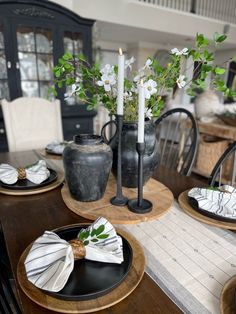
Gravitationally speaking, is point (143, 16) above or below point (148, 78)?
above

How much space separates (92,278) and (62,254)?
76mm

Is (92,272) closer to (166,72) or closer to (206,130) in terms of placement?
(166,72)

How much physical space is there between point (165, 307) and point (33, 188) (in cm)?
66

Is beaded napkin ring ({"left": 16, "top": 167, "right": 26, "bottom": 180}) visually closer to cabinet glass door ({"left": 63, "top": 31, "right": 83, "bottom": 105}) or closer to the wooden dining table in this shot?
the wooden dining table

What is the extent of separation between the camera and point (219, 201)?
763 millimetres

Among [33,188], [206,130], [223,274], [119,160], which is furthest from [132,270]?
[206,130]

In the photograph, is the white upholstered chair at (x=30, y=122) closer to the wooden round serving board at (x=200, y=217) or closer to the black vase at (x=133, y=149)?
the black vase at (x=133, y=149)

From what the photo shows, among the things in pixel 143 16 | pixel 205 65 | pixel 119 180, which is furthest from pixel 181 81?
pixel 143 16

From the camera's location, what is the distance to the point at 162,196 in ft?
Result: 2.80

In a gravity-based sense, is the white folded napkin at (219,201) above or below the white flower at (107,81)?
below

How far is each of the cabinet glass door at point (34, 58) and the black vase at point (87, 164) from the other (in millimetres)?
2140

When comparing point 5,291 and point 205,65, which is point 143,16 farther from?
point 5,291

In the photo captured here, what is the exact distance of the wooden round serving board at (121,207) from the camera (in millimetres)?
707

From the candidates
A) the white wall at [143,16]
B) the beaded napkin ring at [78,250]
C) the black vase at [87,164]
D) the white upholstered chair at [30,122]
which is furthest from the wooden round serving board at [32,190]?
the white wall at [143,16]
